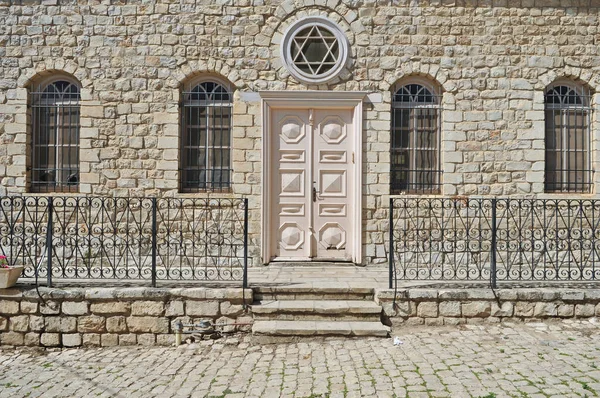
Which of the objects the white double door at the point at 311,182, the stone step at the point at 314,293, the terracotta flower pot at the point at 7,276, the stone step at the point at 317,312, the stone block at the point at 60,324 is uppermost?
the white double door at the point at 311,182

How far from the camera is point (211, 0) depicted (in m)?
7.61

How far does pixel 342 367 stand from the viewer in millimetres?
4391

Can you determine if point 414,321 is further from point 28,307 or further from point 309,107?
point 28,307

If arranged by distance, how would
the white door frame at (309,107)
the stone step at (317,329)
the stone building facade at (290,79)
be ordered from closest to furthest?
the stone step at (317,329), the white door frame at (309,107), the stone building facade at (290,79)

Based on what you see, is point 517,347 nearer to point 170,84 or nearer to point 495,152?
point 495,152

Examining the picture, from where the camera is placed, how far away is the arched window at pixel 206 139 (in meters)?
7.75

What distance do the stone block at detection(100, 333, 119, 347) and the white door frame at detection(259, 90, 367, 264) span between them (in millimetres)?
2680

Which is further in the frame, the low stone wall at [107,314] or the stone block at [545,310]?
the stone block at [545,310]

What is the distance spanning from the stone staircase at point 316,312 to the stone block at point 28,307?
104 inches

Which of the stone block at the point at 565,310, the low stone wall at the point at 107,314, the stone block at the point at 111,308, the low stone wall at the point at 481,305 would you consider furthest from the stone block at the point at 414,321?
the stone block at the point at 111,308

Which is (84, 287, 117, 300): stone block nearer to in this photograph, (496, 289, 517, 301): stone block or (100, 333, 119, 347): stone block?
(100, 333, 119, 347): stone block

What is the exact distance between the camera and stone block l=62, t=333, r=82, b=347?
5.42 meters

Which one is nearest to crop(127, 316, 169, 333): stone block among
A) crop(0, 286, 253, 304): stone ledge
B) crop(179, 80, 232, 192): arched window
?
crop(0, 286, 253, 304): stone ledge

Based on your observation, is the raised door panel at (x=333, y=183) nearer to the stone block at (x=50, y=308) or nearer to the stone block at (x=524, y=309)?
the stone block at (x=524, y=309)
